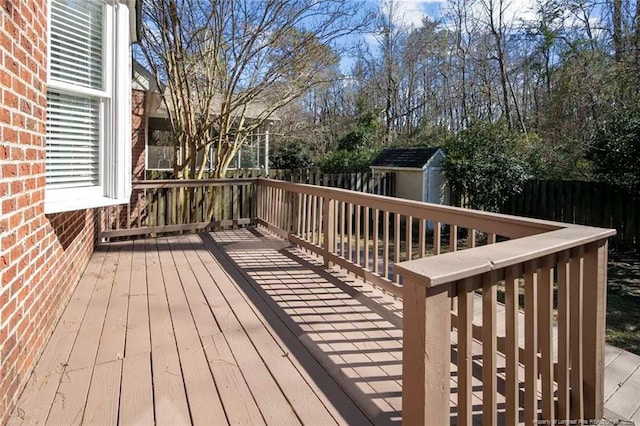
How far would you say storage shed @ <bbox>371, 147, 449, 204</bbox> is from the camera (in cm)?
937

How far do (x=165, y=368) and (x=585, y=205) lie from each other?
783 cm

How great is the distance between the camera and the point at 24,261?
2176 millimetres

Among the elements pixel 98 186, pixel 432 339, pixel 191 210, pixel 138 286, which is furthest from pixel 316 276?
pixel 191 210

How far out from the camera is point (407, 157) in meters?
10.1

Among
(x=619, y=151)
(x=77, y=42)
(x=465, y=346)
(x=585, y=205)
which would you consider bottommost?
(x=465, y=346)

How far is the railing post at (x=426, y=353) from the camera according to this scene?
1.26m

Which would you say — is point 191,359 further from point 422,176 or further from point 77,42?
point 422,176

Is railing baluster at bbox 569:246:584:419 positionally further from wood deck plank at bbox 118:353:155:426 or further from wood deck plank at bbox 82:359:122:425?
wood deck plank at bbox 82:359:122:425

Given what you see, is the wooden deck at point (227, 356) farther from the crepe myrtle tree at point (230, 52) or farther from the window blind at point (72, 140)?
the crepe myrtle tree at point (230, 52)

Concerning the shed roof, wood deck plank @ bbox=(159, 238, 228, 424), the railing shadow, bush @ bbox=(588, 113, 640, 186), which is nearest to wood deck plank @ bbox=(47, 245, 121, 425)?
wood deck plank @ bbox=(159, 238, 228, 424)

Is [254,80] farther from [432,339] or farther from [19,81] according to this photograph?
[432,339]

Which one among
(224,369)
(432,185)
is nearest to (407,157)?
(432,185)

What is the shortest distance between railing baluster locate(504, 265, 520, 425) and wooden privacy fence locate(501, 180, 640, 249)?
680 cm

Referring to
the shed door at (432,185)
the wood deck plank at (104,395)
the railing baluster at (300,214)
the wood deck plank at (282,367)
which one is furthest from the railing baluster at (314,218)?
the shed door at (432,185)
